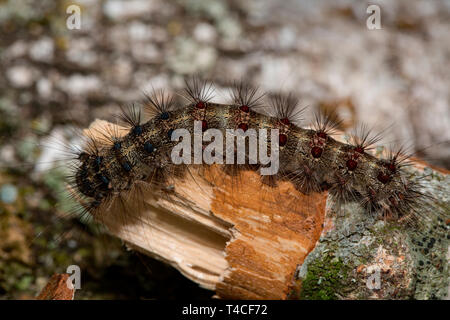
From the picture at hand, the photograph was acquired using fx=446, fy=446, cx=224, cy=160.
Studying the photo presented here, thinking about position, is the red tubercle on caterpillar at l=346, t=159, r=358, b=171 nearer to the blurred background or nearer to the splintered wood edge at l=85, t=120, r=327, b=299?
the splintered wood edge at l=85, t=120, r=327, b=299

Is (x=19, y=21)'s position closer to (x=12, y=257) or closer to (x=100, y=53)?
(x=100, y=53)

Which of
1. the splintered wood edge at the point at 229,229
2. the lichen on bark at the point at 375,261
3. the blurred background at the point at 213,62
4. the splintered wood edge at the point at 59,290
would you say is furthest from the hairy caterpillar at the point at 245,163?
the blurred background at the point at 213,62

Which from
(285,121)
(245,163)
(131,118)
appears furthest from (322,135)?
(131,118)

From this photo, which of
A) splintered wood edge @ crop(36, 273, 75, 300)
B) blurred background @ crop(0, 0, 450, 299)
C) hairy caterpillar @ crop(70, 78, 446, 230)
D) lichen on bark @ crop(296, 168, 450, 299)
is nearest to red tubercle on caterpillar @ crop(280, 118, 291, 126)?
hairy caterpillar @ crop(70, 78, 446, 230)

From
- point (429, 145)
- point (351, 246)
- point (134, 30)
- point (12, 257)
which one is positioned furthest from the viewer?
point (134, 30)

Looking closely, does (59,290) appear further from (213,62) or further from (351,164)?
(213,62)
